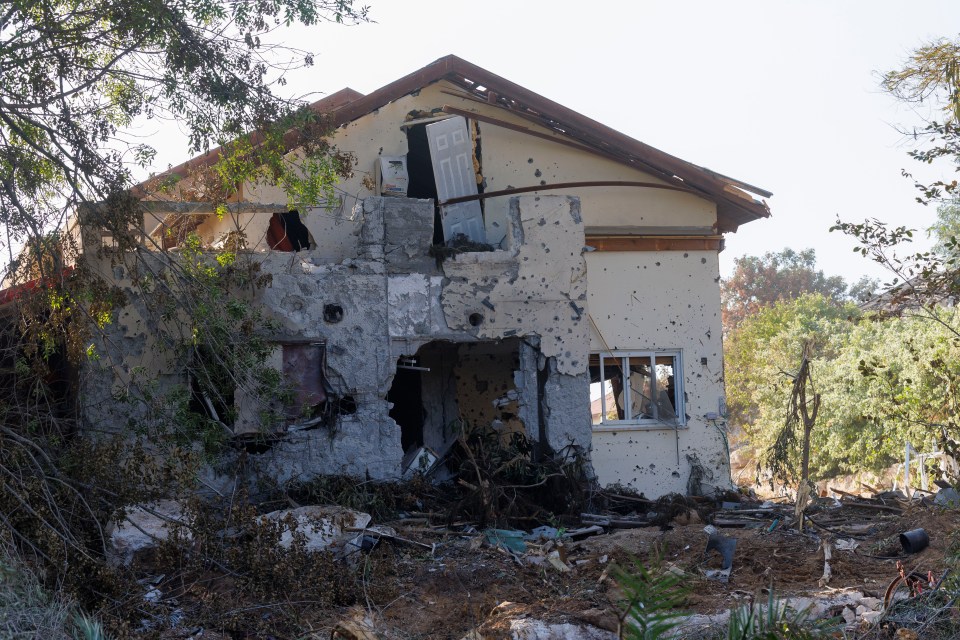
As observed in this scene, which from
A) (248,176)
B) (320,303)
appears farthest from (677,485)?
(248,176)

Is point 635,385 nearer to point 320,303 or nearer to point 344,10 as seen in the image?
point 320,303

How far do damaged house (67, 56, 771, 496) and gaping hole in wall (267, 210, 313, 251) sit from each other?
31 mm

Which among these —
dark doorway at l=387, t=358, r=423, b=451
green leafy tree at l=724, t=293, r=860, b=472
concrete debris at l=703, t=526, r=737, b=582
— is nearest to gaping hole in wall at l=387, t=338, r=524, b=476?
dark doorway at l=387, t=358, r=423, b=451

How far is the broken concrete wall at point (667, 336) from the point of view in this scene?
13641mm

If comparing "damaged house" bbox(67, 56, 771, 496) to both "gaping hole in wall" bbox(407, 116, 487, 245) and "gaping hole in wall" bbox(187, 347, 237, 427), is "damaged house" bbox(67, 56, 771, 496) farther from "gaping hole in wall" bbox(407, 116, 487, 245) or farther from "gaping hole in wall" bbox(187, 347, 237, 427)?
"gaping hole in wall" bbox(187, 347, 237, 427)

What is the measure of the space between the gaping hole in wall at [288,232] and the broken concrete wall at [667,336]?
4.08 metres

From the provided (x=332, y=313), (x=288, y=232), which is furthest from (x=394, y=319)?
(x=288, y=232)

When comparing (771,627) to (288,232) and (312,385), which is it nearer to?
(312,385)

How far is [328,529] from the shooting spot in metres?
8.91

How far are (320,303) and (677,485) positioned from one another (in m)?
5.76

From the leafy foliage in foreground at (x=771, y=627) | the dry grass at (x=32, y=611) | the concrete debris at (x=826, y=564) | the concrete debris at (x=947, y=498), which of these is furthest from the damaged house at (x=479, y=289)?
the leafy foliage in foreground at (x=771, y=627)

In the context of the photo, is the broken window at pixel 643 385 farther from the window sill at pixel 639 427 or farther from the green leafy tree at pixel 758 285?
the green leafy tree at pixel 758 285

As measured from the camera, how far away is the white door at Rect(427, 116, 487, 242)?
43.3ft

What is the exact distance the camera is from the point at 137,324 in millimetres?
10680
